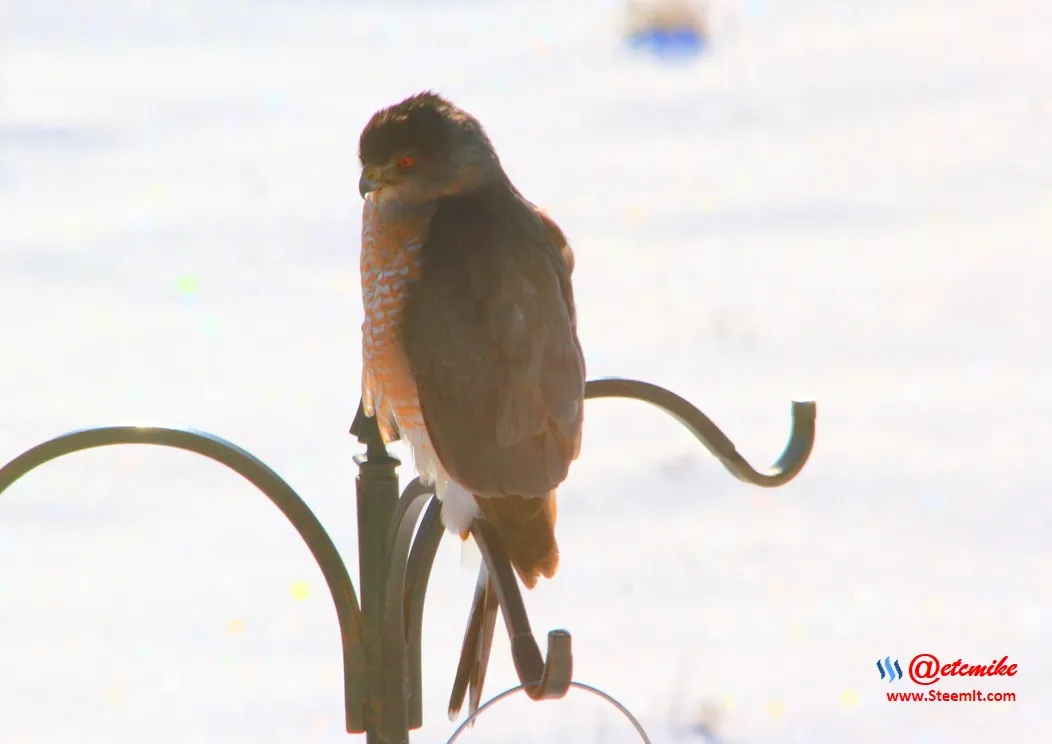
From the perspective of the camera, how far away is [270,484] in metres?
2.46

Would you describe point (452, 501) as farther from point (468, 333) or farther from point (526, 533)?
point (468, 333)

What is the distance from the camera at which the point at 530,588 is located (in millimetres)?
2531

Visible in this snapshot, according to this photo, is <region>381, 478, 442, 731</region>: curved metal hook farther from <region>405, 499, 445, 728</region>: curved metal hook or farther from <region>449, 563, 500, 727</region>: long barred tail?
<region>449, 563, 500, 727</region>: long barred tail

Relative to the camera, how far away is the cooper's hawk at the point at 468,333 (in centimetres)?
260

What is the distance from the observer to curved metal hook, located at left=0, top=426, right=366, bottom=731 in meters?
2.43

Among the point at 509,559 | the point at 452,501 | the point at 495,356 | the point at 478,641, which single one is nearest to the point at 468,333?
the point at 495,356

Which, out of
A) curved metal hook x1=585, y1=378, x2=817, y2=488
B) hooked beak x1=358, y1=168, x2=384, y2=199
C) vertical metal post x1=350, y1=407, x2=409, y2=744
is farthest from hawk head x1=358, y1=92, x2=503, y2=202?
vertical metal post x1=350, y1=407, x2=409, y2=744

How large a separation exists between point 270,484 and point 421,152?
2.85 ft

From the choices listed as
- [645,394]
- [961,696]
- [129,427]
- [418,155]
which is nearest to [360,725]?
[129,427]

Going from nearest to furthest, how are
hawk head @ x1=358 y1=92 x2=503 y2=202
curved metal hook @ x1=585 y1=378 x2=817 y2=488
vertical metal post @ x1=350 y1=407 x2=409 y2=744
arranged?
vertical metal post @ x1=350 y1=407 x2=409 y2=744 < curved metal hook @ x1=585 y1=378 x2=817 y2=488 < hawk head @ x1=358 y1=92 x2=503 y2=202

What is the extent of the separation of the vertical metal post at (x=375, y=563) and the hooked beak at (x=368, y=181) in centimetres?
67

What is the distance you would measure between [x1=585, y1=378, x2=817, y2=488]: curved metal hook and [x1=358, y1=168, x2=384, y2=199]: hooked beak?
61 centimetres

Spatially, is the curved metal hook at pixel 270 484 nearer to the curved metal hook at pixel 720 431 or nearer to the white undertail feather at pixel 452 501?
the white undertail feather at pixel 452 501

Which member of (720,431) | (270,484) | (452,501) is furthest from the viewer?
(720,431)
